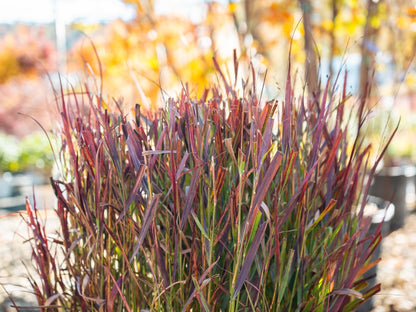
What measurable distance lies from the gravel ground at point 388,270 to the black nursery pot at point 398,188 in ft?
0.52

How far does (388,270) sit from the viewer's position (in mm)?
4441

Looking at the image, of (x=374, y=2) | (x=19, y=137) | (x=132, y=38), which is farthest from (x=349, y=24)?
(x=19, y=137)

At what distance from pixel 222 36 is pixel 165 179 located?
7712 mm

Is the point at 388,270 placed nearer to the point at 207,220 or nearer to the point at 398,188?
the point at 398,188

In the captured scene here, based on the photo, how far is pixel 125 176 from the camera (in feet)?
4.67

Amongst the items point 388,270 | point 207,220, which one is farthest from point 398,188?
point 207,220

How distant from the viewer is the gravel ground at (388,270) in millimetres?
3455

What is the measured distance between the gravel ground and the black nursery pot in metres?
0.16

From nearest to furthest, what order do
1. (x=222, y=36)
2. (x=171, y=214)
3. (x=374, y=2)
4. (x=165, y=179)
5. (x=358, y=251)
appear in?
(x=171, y=214)
(x=165, y=179)
(x=358, y=251)
(x=374, y=2)
(x=222, y=36)

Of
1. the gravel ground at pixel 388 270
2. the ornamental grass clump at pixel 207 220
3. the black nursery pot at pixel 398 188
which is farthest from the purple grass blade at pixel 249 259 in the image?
the black nursery pot at pixel 398 188

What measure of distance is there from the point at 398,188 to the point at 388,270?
2.25m

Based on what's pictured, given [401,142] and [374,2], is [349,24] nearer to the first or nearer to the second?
[374,2]

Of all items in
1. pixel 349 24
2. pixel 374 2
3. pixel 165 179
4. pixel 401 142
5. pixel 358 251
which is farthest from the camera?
pixel 401 142

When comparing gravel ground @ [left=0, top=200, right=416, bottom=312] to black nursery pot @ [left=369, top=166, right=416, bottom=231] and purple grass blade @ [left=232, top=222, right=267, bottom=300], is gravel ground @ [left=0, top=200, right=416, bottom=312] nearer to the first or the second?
black nursery pot @ [left=369, top=166, right=416, bottom=231]
